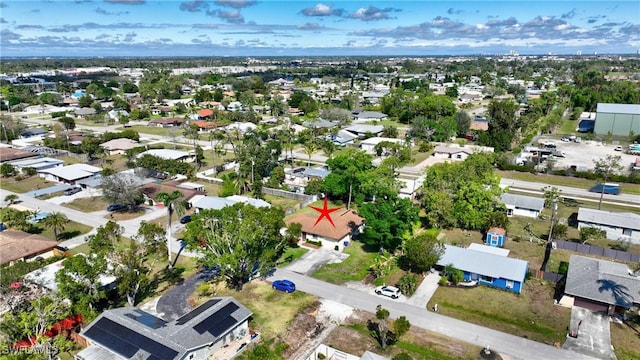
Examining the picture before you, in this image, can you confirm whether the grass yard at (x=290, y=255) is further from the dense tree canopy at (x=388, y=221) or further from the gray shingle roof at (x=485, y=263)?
the gray shingle roof at (x=485, y=263)

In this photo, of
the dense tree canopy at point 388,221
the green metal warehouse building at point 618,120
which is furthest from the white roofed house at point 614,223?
the green metal warehouse building at point 618,120

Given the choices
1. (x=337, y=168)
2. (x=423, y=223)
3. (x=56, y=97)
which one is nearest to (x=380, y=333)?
(x=423, y=223)

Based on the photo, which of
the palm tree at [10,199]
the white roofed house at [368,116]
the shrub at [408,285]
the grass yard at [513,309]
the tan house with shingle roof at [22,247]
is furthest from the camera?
the white roofed house at [368,116]

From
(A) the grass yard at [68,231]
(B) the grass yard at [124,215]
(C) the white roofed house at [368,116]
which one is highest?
(C) the white roofed house at [368,116]

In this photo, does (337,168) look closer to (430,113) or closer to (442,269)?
(442,269)

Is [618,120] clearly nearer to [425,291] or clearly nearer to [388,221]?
[388,221]

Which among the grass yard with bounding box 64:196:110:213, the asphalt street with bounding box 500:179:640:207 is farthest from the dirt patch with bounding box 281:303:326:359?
the asphalt street with bounding box 500:179:640:207
